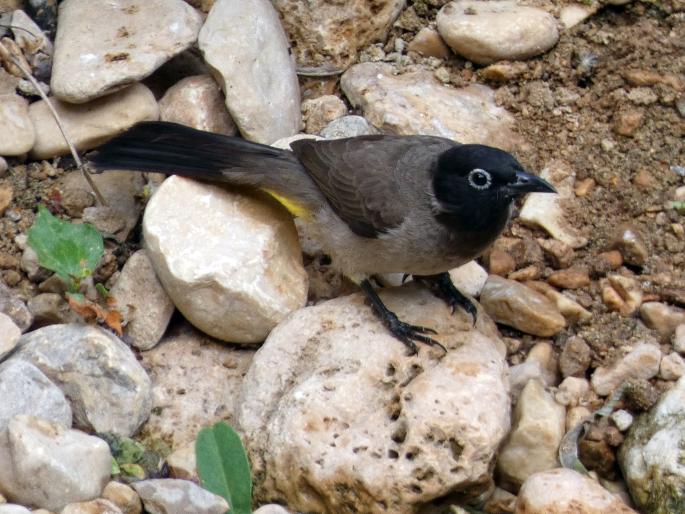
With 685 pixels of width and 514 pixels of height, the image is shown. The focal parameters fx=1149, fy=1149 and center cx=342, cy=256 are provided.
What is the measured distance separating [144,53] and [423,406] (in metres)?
2.37

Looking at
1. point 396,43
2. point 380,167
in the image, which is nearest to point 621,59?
point 396,43

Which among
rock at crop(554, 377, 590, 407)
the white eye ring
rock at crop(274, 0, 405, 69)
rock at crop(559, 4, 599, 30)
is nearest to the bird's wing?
the white eye ring

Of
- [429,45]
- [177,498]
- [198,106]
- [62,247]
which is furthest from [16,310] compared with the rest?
[429,45]

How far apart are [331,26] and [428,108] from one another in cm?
72

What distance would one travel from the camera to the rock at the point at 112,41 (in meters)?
5.46

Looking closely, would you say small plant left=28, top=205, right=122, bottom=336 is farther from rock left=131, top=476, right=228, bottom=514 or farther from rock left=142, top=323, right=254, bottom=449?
rock left=131, top=476, right=228, bottom=514

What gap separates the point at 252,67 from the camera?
5672mm

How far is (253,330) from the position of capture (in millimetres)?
5062

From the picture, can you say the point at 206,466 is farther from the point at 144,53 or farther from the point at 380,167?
the point at 144,53

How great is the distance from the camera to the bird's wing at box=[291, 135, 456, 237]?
5.16 metres

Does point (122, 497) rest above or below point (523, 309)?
above

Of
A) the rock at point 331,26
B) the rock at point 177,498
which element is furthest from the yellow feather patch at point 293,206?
the rock at point 177,498

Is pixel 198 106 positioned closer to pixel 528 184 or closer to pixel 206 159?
pixel 206 159

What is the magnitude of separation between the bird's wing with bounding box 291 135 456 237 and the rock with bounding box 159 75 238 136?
0.55 meters
